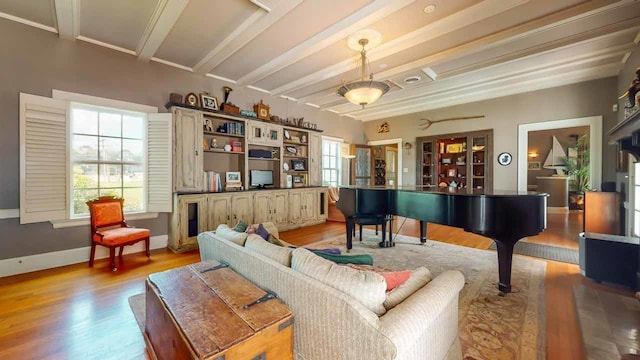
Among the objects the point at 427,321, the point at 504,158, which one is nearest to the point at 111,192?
the point at 427,321

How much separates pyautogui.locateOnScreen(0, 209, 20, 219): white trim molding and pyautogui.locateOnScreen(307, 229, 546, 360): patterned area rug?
3.74 metres

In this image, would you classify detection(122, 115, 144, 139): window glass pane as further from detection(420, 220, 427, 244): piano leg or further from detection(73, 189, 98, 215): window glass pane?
detection(420, 220, 427, 244): piano leg

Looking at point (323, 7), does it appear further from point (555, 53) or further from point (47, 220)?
point (47, 220)

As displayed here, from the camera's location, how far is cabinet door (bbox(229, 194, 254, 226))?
14.2 feet

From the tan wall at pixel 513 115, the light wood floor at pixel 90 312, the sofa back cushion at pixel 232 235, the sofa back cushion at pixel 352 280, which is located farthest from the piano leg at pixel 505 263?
the tan wall at pixel 513 115

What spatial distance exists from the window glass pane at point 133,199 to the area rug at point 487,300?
1971 mm

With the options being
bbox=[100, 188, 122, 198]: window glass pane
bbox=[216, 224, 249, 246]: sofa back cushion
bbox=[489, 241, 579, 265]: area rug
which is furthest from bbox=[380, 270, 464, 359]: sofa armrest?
bbox=[100, 188, 122, 198]: window glass pane

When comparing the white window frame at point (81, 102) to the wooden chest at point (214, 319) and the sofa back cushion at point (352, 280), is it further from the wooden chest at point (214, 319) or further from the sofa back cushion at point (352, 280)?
the sofa back cushion at point (352, 280)

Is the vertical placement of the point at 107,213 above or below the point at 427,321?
above

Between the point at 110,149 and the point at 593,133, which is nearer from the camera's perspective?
the point at 110,149

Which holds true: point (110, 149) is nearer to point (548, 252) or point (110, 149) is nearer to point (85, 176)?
point (85, 176)

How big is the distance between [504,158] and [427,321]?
5.98m

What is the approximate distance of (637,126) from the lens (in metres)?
1.96

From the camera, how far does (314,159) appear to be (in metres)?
5.90
